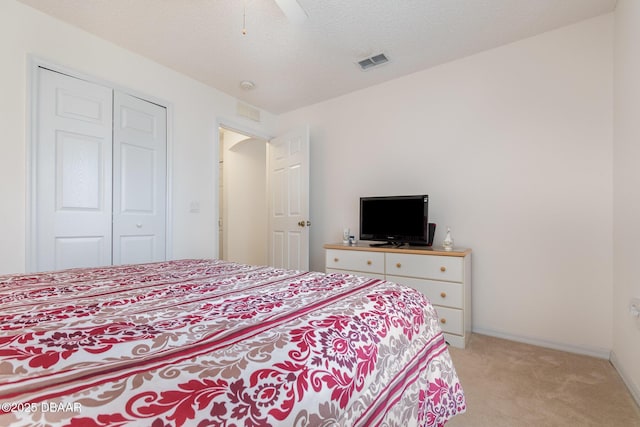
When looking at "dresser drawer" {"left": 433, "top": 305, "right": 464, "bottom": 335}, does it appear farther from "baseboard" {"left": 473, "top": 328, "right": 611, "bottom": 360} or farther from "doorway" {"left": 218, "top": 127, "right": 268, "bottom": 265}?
"doorway" {"left": 218, "top": 127, "right": 268, "bottom": 265}

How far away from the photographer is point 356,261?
2879 mm

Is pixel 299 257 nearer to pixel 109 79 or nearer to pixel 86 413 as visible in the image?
pixel 109 79

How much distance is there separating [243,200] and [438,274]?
354 cm

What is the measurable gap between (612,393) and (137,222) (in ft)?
12.0

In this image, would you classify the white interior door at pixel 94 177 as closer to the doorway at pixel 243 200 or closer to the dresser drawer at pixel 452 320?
the doorway at pixel 243 200

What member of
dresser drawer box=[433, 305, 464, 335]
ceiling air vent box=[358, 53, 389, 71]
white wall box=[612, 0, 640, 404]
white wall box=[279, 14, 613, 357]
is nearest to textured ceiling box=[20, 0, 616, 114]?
ceiling air vent box=[358, 53, 389, 71]

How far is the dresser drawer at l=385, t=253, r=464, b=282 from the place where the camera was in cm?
234

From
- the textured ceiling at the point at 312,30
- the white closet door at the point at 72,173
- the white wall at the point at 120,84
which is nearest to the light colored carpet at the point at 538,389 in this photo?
the textured ceiling at the point at 312,30

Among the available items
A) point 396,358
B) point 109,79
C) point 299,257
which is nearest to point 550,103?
point 396,358

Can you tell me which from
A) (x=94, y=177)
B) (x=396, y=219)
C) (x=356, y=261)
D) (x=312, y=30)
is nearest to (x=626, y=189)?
(x=396, y=219)

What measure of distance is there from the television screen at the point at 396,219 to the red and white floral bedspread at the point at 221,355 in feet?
5.25

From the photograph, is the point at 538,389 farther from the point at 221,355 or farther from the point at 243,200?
the point at 243,200

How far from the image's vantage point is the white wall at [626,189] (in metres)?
1.62

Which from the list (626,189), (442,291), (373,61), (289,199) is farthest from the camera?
(289,199)
